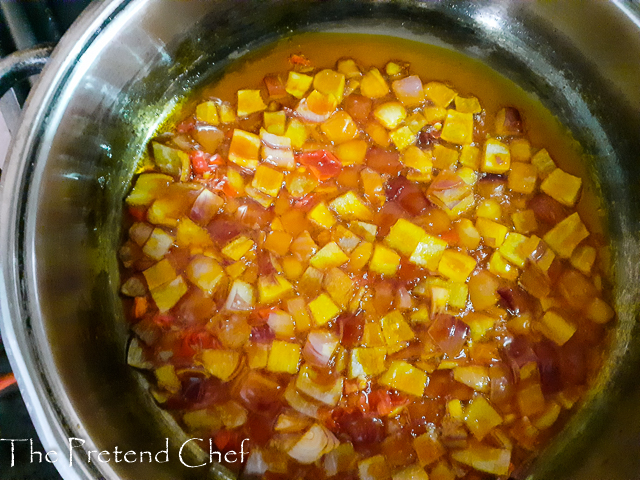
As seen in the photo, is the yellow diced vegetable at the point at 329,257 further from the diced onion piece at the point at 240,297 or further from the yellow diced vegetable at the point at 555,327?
the yellow diced vegetable at the point at 555,327

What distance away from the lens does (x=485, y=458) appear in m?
1.36

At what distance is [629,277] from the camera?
156 cm

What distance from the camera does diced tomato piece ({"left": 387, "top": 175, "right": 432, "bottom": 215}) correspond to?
1431 millimetres

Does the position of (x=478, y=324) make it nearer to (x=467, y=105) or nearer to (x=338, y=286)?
(x=338, y=286)

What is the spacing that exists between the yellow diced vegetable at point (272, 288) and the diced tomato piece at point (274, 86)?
2.01 ft

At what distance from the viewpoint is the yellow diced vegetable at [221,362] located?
136 cm

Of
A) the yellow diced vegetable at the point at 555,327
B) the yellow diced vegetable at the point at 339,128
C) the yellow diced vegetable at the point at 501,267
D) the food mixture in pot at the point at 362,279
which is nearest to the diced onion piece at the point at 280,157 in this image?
the food mixture in pot at the point at 362,279

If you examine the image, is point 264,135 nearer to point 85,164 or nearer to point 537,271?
point 85,164

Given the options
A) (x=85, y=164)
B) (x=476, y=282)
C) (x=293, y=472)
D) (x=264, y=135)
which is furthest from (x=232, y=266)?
(x=476, y=282)

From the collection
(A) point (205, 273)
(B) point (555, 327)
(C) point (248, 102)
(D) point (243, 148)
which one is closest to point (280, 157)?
(D) point (243, 148)

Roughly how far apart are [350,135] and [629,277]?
3.54 feet

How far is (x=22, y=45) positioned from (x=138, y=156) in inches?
18.5

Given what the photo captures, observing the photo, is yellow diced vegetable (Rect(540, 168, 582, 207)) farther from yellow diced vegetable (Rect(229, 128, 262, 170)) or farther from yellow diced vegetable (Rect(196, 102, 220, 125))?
yellow diced vegetable (Rect(196, 102, 220, 125))

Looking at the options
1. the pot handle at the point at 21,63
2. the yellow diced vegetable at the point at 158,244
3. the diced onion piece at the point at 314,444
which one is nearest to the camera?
the pot handle at the point at 21,63
